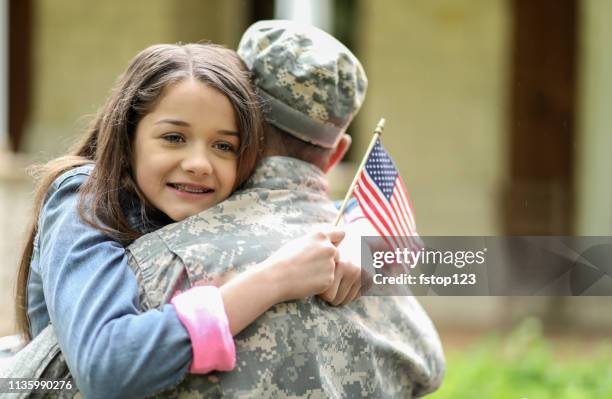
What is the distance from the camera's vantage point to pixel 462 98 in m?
7.89

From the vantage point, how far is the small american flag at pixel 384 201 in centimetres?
234

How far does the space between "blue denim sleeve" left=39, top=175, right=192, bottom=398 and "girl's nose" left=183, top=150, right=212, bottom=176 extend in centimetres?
26

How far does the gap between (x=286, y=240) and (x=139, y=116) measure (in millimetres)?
450

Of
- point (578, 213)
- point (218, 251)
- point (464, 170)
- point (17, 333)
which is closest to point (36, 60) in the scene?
point (464, 170)

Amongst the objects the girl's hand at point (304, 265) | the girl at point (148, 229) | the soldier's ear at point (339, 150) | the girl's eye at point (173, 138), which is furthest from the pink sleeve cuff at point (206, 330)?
the soldier's ear at point (339, 150)

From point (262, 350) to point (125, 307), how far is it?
29 centimetres

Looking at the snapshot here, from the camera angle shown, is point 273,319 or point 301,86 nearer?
point 273,319

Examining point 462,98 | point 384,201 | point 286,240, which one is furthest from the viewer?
point 462,98

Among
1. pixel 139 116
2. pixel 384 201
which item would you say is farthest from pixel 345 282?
pixel 139 116

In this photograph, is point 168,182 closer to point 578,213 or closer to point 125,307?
point 125,307

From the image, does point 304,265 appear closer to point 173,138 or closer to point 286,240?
point 286,240

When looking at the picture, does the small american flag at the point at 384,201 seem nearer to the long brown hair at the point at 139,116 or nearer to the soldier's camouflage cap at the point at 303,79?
the soldier's camouflage cap at the point at 303,79

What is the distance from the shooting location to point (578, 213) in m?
7.72

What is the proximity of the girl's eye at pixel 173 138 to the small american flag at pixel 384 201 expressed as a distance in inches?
19.5
